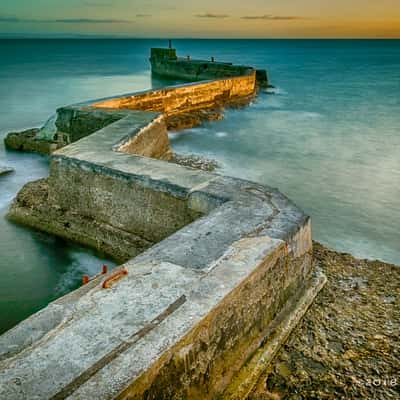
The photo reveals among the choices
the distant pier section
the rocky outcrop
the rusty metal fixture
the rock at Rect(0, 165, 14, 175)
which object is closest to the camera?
the rusty metal fixture

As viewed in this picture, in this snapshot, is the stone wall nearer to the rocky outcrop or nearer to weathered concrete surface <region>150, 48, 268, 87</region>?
weathered concrete surface <region>150, 48, 268, 87</region>

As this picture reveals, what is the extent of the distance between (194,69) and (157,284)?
2383 cm

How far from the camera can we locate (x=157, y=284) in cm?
264

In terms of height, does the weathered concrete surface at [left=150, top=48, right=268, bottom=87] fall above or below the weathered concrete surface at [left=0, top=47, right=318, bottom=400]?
below

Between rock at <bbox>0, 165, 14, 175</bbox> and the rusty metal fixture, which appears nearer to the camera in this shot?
the rusty metal fixture

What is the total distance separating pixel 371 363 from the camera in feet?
10.0

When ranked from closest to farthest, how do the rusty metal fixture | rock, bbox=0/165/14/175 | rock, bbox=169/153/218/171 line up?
the rusty metal fixture < rock, bbox=0/165/14/175 < rock, bbox=169/153/218/171

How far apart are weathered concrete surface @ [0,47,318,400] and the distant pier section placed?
54.2ft

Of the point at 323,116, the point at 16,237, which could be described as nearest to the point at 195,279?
the point at 16,237

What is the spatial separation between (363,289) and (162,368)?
2.54 meters

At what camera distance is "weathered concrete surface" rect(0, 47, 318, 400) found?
79.0 inches

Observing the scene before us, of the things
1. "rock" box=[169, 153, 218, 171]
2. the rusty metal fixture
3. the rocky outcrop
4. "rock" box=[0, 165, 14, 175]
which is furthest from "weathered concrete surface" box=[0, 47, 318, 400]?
"rock" box=[169, 153, 218, 171]

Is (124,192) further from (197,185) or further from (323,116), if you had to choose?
(323,116)

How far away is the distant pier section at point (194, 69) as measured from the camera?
22.0 metres
